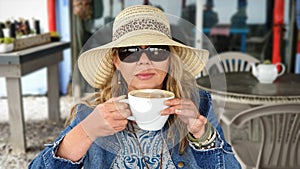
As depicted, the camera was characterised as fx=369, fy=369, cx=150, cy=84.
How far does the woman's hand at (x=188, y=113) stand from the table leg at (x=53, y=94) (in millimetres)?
3121

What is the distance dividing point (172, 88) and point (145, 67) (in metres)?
0.10

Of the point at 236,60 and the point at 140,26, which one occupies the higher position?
the point at 140,26

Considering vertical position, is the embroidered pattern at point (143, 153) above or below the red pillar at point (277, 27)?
below

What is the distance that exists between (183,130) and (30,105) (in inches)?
154

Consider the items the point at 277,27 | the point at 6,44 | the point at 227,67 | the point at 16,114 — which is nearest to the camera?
the point at 6,44

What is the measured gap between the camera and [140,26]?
0.74 m

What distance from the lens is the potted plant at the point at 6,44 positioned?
2730mm

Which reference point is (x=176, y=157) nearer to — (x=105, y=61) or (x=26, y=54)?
(x=105, y=61)

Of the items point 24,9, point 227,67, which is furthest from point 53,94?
point 227,67

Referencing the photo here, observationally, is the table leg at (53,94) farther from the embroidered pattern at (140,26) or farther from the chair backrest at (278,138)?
the embroidered pattern at (140,26)

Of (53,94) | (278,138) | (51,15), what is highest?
(51,15)

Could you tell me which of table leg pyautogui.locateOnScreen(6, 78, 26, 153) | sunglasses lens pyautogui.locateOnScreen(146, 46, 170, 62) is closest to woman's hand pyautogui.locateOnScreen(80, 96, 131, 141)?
sunglasses lens pyautogui.locateOnScreen(146, 46, 170, 62)

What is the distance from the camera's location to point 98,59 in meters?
0.83

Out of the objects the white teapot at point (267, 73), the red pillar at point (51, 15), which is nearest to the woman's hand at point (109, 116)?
the white teapot at point (267, 73)
